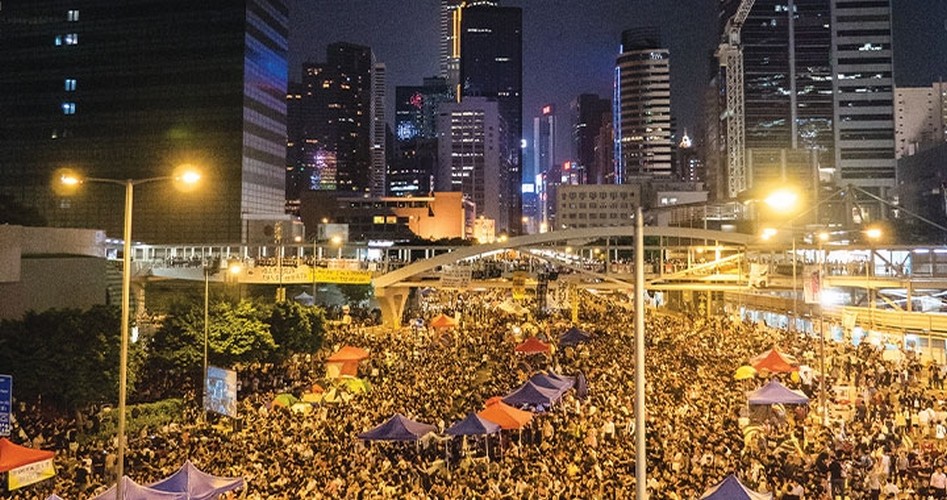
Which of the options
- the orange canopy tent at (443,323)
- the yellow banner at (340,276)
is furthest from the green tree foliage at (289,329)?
the orange canopy tent at (443,323)

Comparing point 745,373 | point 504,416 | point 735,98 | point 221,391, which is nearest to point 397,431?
point 504,416

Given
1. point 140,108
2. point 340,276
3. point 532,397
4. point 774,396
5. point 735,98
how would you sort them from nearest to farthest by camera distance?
point 774,396 → point 532,397 → point 340,276 → point 140,108 → point 735,98

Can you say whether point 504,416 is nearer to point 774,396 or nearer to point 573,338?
point 774,396

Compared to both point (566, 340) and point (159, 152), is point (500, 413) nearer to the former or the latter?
point (566, 340)

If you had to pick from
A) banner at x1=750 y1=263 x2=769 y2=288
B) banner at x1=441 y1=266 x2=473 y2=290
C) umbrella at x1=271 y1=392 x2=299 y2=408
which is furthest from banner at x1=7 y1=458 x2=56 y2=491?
banner at x1=750 y1=263 x2=769 y2=288

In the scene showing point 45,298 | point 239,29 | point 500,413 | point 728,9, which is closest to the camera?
point 500,413

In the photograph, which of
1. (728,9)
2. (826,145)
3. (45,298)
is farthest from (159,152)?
(728,9)

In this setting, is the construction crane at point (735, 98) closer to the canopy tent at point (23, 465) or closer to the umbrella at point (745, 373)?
the umbrella at point (745, 373)
